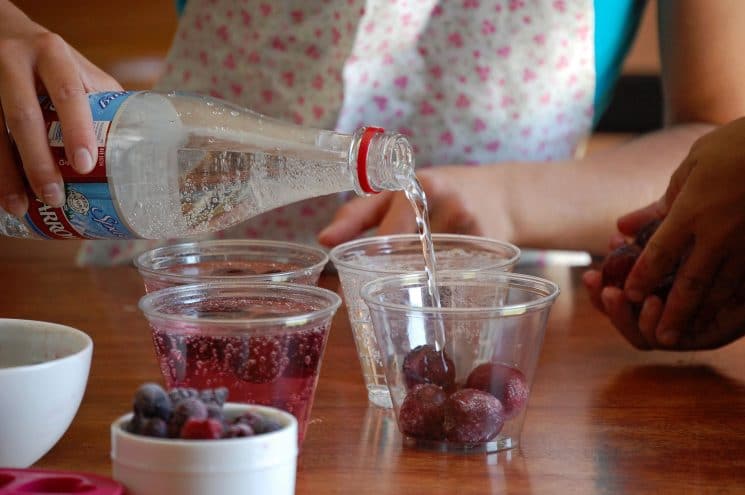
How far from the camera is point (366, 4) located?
6.04 ft

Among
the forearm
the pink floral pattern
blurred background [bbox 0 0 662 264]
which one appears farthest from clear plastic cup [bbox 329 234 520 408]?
blurred background [bbox 0 0 662 264]

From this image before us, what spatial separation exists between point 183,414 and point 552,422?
41 centimetres

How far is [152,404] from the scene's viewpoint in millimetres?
711

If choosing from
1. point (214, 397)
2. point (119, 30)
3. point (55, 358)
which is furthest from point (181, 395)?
point (119, 30)

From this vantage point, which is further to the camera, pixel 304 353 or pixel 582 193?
pixel 582 193

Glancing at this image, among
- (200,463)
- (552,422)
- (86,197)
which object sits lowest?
(552,422)

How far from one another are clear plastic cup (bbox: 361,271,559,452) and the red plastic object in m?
0.30

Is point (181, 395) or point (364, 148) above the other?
point (364, 148)

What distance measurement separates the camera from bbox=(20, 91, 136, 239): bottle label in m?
0.95

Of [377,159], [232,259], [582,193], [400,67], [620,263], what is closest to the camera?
[377,159]

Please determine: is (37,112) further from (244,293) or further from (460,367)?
(460,367)

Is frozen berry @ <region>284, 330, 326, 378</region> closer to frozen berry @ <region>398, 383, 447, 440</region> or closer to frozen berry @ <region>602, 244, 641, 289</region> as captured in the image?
Answer: frozen berry @ <region>398, 383, 447, 440</region>

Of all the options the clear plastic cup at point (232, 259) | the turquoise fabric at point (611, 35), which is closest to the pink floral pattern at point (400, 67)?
the turquoise fabric at point (611, 35)

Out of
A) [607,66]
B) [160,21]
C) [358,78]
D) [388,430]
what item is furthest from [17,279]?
[160,21]
